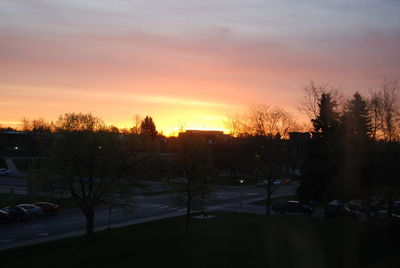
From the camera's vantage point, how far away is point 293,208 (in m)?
40.0

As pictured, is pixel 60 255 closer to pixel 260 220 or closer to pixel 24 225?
pixel 24 225

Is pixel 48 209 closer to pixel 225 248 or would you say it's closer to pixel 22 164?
pixel 225 248

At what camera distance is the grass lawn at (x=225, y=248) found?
19391mm

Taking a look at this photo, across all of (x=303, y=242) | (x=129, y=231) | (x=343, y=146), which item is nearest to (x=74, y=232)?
(x=129, y=231)

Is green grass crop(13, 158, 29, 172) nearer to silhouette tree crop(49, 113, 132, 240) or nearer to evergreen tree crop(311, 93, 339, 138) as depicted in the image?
silhouette tree crop(49, 113, 132, 240)

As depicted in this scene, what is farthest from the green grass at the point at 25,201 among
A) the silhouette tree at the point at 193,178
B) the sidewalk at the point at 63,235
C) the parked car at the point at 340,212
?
the parked car at the point at 340,212

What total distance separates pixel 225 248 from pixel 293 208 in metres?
19.3

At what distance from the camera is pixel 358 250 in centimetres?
2111

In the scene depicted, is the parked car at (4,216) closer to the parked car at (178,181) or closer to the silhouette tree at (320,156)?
the parked car at (178,181)

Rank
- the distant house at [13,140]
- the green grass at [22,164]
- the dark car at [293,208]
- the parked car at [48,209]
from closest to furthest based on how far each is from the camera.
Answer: the parked car at [48,209] < the dark car at [293,208] < the green grass at [22,164] < the distant house at [13,140]

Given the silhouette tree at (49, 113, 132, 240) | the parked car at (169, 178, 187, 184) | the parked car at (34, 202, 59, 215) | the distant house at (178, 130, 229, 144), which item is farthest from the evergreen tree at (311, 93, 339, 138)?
the parked car at (34, 202, 59, 215)

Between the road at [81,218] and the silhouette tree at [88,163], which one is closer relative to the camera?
the silhouette tree at [88,163]

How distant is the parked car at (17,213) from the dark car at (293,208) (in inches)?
867

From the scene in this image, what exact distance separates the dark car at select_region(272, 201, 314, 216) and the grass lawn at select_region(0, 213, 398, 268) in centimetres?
868
